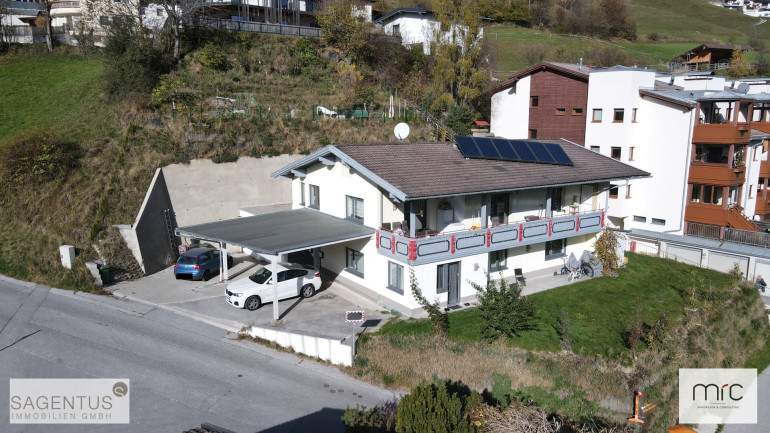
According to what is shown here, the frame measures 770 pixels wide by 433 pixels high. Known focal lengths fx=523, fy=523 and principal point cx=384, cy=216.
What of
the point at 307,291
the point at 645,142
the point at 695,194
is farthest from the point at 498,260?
the point at 695,194

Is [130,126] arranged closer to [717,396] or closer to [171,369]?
[171,369]

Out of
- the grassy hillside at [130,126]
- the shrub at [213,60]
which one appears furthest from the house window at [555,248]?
the shrub at [213,60]

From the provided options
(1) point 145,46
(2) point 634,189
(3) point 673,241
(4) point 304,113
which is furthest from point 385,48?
(3) point 673,241

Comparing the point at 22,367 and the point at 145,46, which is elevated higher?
the point at 145,46

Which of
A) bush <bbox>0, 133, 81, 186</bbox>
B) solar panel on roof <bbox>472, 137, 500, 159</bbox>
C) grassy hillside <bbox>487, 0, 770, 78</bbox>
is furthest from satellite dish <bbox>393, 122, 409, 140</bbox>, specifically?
grassy hillside <bbox>487, 0, 770, 78</bbox>

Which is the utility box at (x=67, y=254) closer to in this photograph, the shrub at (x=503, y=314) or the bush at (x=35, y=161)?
the bush at (x=35, y=161)

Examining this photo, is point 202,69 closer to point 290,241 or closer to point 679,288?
point 290,241
